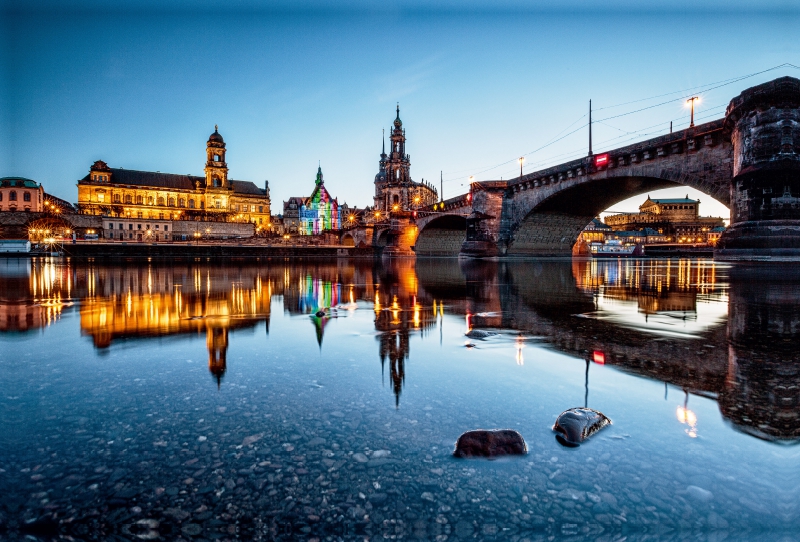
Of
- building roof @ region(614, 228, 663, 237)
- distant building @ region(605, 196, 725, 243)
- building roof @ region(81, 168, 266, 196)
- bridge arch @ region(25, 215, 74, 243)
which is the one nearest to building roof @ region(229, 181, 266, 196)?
building roof @ region(81, 168, 266, 196)

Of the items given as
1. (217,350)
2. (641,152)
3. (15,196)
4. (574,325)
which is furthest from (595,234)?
(15,196)

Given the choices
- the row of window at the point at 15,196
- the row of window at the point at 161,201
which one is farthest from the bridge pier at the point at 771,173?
the row of window at the point at 161,201

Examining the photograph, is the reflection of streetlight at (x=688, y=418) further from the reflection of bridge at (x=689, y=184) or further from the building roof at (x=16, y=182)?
the building roof at (x=16, y=182)

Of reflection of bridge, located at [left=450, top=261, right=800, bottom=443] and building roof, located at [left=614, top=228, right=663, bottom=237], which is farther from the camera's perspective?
building roof, located at [left=614, top=228, right=663, bottom=237]

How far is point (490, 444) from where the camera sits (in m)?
2.45

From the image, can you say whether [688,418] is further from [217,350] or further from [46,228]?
[46,228]

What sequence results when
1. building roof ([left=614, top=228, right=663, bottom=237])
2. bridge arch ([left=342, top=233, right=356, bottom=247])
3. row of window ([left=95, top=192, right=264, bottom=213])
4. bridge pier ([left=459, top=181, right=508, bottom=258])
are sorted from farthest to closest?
building roof ([left=614, top=228, right=663, bottom=237]) → row of window ([left=95, top=192, right=264, bottom=213]) → bridge arch ([left=342, top=233, right=356, bottom=247]) → bridge pier ([left=459, top=181, right=508, bottom=258])

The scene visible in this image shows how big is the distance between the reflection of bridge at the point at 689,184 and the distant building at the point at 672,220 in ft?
328

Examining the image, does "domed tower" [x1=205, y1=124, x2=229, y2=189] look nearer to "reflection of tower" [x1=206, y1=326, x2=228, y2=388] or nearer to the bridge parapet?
the bridge parapet

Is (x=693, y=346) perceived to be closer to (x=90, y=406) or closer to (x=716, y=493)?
(x=716, y=493)

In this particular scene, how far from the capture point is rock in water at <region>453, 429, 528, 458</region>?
2398mm

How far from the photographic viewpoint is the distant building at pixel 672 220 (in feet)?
422

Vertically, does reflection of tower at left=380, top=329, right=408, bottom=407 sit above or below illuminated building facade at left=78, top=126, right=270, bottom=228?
below

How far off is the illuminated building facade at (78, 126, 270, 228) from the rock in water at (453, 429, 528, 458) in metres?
120
